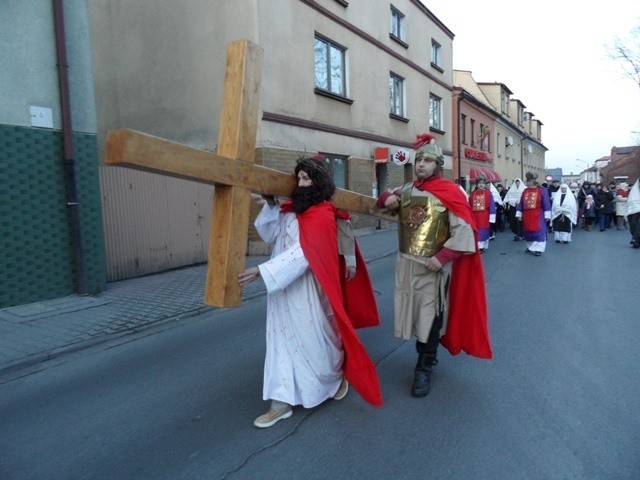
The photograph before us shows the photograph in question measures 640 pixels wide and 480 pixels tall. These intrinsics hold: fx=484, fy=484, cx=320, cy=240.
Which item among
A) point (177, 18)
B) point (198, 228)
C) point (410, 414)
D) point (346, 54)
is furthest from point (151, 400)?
point (346, 54)

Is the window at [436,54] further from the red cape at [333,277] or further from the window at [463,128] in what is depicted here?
the red cape at [333,277]

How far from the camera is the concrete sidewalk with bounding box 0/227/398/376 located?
502cm

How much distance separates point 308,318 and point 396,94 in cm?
1734

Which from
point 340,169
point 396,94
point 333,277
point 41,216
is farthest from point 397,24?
point 333,277

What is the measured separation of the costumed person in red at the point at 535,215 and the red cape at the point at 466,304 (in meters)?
8.47

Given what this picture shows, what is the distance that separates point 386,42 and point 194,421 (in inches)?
662

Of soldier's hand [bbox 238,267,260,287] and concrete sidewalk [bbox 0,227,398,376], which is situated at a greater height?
soldier's hand [bbox 238,267,260,287]

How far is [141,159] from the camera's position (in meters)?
2.10

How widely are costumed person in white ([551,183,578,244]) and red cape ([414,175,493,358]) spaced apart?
38.2 feet

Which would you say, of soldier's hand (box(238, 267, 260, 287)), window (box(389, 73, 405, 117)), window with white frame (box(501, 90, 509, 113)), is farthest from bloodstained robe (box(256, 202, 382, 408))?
window with white frame (box(501, 90, 509, 113))

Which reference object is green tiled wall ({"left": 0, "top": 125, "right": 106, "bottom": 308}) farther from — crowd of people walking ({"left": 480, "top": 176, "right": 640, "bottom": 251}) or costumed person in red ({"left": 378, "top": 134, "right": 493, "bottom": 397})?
crowd of people walking ({"left": 480, "top": 176, "right": 640, "bottom": 251})

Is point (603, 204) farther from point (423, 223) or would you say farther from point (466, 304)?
point (423, 223)

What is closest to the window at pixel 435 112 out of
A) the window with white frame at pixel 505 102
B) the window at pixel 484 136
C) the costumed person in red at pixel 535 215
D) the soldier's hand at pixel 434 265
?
the window at pixel 484 136

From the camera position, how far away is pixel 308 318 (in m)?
3.15
